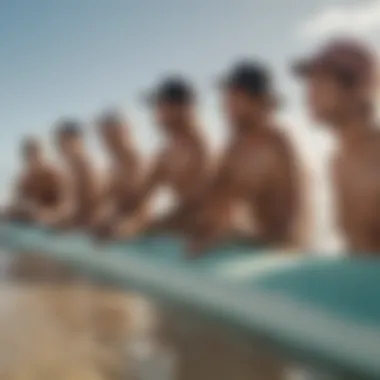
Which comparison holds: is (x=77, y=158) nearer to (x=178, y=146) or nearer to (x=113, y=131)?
(x=113, y=131)

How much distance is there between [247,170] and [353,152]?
0.74 meters

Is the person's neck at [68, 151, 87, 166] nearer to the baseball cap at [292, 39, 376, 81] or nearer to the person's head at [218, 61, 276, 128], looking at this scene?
the person's head at [218, 61, 276, 128]

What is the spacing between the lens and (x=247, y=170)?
2855 mm

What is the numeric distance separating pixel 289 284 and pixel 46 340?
835mm

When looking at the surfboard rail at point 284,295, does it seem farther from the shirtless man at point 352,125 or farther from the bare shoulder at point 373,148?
the bare shoulder at point 373,148

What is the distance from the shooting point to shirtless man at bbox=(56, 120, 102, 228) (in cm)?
457

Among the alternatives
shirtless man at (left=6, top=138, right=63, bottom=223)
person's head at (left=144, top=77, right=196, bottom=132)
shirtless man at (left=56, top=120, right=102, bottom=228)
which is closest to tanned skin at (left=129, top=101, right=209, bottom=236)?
person's head at (left=144, top=77, right=196, bottom=132)

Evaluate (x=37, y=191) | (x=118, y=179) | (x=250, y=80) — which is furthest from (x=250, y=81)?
(x=37, y=191)

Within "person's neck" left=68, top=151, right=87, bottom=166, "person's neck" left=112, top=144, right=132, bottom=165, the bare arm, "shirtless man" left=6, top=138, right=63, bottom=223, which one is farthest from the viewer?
"shirtless man" left=6, top=138, right=63, bottom=223

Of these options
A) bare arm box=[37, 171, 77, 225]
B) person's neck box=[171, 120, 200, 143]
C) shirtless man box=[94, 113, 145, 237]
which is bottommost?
bare arm box=[37, 171, 77, 225]

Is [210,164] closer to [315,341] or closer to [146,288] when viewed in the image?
[146,288]

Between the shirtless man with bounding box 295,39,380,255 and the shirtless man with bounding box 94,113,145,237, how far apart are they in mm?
1601

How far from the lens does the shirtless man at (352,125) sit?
2.13 m

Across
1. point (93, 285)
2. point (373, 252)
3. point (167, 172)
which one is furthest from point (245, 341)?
point (167, 172)
